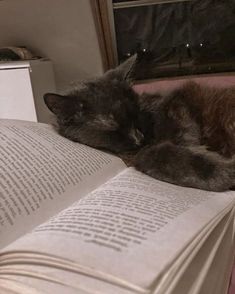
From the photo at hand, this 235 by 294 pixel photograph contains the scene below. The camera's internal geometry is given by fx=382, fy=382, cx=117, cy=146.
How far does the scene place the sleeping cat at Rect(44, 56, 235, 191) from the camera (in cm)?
98

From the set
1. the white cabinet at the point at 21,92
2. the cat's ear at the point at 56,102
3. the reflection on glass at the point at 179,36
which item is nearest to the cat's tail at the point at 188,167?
the cat's ear at the point at 56,102

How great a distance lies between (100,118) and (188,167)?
29 cm

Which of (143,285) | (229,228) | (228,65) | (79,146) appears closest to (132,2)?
(228,65)

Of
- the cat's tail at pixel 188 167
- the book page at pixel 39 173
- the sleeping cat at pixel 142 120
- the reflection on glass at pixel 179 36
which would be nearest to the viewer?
the book page at pixel 39 173

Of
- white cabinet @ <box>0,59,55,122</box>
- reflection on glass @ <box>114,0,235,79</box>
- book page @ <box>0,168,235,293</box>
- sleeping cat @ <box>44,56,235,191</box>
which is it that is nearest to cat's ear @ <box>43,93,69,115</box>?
sleeping cat @ <box>44,56,235,191</box>

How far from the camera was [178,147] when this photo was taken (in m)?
0.89

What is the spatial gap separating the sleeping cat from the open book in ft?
0.39

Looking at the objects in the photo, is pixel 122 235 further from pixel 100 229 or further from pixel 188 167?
pixel 188 167

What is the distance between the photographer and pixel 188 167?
0.81m

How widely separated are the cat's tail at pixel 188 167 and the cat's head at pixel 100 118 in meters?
0.11

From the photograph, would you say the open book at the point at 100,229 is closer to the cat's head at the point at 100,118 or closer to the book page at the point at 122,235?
the book page at the point at 122,235

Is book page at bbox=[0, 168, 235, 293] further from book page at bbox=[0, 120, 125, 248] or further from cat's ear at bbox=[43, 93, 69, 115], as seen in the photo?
cat's ear at bbox=[43, 93, 69, 115]

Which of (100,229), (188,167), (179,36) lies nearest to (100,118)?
(188,167)

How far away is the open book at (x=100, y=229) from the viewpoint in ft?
1.35
